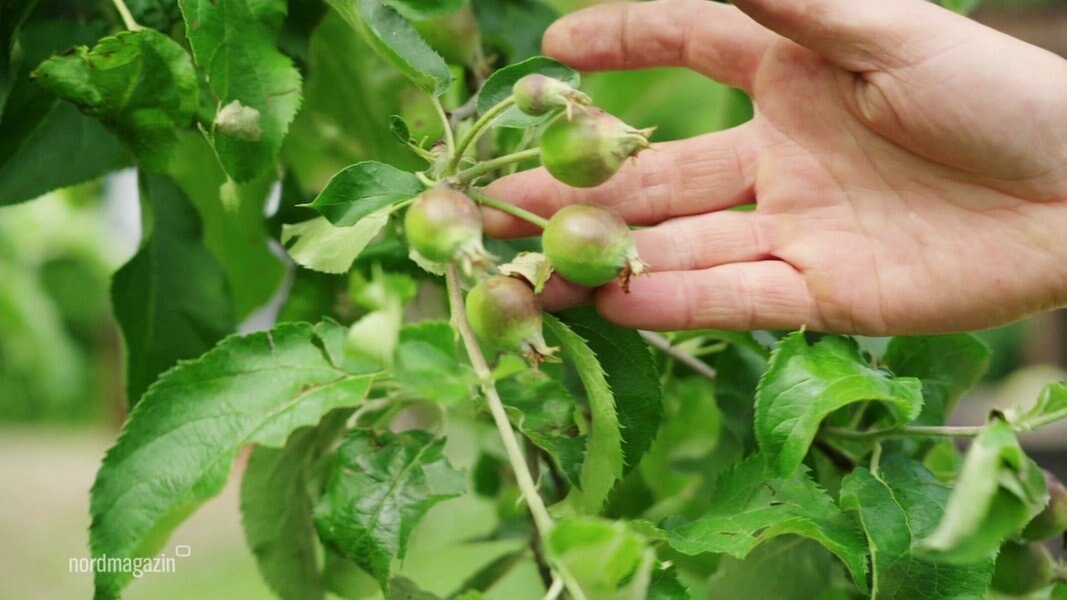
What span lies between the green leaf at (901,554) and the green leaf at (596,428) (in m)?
0.16

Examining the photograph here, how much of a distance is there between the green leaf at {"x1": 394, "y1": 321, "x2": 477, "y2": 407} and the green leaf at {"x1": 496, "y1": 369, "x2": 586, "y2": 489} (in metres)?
0.13

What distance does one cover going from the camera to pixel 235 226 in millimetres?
1020

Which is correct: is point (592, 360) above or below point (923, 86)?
below

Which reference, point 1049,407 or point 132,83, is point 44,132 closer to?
point 132,83

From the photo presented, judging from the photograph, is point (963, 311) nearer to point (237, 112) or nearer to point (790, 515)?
point (790, 515)

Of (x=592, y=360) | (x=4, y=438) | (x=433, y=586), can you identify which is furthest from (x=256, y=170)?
(x=4, y=438)

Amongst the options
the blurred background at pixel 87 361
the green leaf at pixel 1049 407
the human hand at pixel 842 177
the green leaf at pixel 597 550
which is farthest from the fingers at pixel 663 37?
the green leaf at pixel 597 550

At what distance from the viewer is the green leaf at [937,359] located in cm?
83

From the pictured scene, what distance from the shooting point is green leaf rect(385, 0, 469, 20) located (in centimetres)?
74

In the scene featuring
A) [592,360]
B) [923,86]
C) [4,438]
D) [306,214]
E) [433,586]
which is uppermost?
[923,86]

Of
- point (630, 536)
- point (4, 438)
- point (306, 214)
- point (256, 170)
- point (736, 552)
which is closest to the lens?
point (630, 536)

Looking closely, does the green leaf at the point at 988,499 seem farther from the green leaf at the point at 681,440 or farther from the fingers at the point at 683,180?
the green leaf at the point at 681,440

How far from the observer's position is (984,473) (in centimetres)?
51

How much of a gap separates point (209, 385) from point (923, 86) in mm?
559
